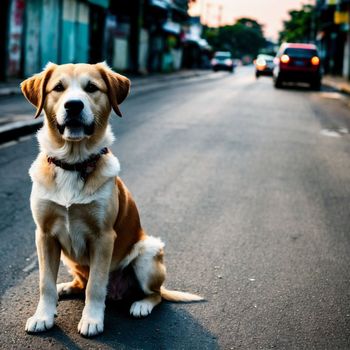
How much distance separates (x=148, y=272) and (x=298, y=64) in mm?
23220

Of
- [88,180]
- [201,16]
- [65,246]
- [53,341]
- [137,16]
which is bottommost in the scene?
[53,341]

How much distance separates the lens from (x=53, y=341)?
11.1 ft

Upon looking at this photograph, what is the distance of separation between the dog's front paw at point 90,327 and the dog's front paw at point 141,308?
0.29m

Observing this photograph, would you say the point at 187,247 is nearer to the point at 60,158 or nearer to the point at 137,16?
the point at 60,158

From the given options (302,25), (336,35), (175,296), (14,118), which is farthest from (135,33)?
(302,25)

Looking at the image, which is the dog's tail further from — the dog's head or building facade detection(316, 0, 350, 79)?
building facade detection(316, 0, 350, 79)

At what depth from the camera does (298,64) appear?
25719mm

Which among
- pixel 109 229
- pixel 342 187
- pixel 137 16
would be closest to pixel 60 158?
pixel 109 229

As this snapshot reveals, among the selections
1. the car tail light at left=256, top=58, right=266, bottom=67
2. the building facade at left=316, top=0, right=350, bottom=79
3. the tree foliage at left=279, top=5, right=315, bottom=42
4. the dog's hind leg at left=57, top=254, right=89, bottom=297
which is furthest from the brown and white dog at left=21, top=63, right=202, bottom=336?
the tree foliage at left=279, top=5, right=315, bottom=42

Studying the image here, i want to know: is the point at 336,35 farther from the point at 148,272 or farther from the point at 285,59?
the point at 148,272

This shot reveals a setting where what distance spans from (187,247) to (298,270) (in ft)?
3.15

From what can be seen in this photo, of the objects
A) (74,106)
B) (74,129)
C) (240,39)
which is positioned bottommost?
(74,129)

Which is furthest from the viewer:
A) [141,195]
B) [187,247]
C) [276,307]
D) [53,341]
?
[141,195]

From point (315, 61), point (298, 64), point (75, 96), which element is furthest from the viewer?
point (315, 61)
